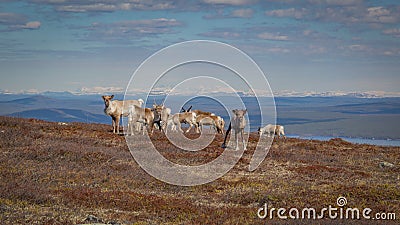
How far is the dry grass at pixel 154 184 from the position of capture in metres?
16.1

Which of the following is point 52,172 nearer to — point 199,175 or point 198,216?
point 199,175

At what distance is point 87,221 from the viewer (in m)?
14.4

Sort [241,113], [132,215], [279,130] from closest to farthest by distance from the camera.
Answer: [132,215] < [241,113] < [279,130]

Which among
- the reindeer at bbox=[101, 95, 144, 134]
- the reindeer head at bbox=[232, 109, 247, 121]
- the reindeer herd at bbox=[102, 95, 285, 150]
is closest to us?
the reindeer head at bbox=[232, 109, 247, 121]

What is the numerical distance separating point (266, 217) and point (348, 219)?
2548mm

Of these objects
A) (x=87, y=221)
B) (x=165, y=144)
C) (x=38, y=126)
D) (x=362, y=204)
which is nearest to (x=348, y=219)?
(x=362, y=204)
